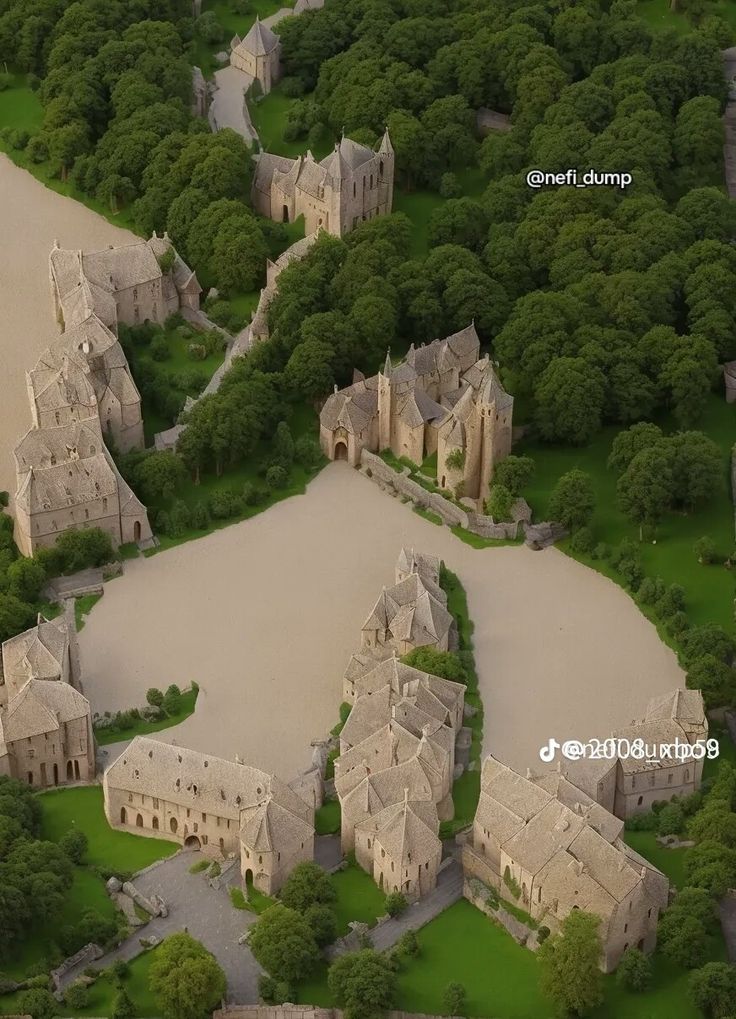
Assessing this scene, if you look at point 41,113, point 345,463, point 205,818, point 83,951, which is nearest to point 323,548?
point 345,463

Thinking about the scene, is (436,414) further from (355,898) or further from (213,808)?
(355,898)

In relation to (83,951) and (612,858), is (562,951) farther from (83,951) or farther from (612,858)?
(83,951)

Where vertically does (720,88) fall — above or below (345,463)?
above

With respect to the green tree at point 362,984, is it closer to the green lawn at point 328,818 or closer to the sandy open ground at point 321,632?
the green lawn at point 328,818

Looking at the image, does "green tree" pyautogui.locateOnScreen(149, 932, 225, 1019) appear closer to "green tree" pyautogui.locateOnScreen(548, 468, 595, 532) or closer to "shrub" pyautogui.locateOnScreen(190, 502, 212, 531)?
"shrub" pyautogui.locateOnScreen(190, 502, 212, 531)

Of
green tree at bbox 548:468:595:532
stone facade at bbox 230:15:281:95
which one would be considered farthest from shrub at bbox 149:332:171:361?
stone facade at bbox 230:15:281:95
